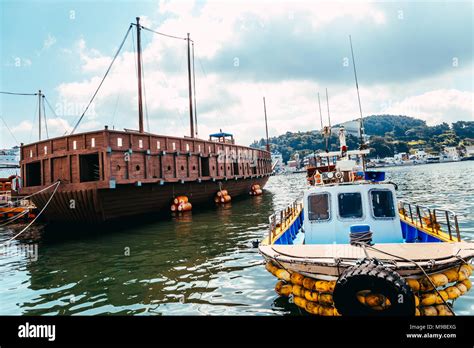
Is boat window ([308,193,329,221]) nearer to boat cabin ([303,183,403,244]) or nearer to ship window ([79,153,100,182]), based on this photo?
boat cabin ([303,183,403,244])

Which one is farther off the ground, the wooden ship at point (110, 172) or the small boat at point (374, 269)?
the wooden ship at point (110, 172)

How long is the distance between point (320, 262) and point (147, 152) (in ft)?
59.9

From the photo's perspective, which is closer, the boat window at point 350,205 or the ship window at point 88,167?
the boat window at point 350,205

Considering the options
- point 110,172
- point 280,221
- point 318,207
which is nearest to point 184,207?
point 110,172

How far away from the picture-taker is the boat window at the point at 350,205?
7973 mm

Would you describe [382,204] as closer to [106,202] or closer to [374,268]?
[374,268]

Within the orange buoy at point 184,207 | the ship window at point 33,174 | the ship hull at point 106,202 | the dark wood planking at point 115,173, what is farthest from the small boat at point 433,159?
the ship window at point 33,174

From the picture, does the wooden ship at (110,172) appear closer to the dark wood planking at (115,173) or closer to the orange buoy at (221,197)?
the dark wood planking at (115,173)

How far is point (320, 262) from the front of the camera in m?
5.01

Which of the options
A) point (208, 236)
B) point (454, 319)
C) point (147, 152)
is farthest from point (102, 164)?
point (454, 319)

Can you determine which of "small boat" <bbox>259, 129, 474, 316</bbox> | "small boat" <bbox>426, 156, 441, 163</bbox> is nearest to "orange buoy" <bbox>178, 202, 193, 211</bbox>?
"small boat" <bbox>259, 129, 474, 316</bbox>

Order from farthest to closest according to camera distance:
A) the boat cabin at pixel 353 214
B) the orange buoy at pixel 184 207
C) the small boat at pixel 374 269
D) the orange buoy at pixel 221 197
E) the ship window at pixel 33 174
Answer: the orange buoy at pixel 221 197 → the orange buoy at pixel 184 207 → the ship window at pixel 33 174 → the boat cabin at pixel 353 214 → the small boat at pixel 374 269

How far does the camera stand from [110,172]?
17.8m

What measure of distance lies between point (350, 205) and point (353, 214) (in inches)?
10.6
